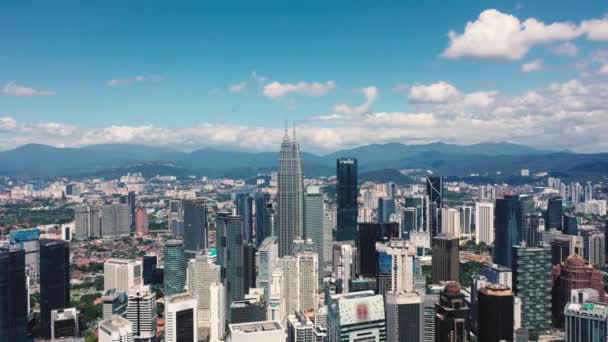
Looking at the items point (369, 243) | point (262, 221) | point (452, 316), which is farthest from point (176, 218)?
point (452, 316)

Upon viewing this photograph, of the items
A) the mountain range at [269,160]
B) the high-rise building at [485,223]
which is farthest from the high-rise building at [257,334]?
the mountain range at [269,160]

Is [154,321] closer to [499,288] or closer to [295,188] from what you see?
[499,288]

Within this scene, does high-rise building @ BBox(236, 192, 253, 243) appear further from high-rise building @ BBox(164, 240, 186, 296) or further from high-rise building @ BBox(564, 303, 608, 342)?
high-rise building @ BBox(564, 303, 608, 342)

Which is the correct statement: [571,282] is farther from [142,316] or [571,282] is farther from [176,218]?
[176,218]

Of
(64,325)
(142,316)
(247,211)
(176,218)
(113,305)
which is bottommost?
(64,325)

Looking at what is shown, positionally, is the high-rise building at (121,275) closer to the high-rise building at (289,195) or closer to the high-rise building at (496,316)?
the high-rise building at (289,195)

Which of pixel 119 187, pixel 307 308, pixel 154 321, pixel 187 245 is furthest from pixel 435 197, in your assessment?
pixel 119 187
